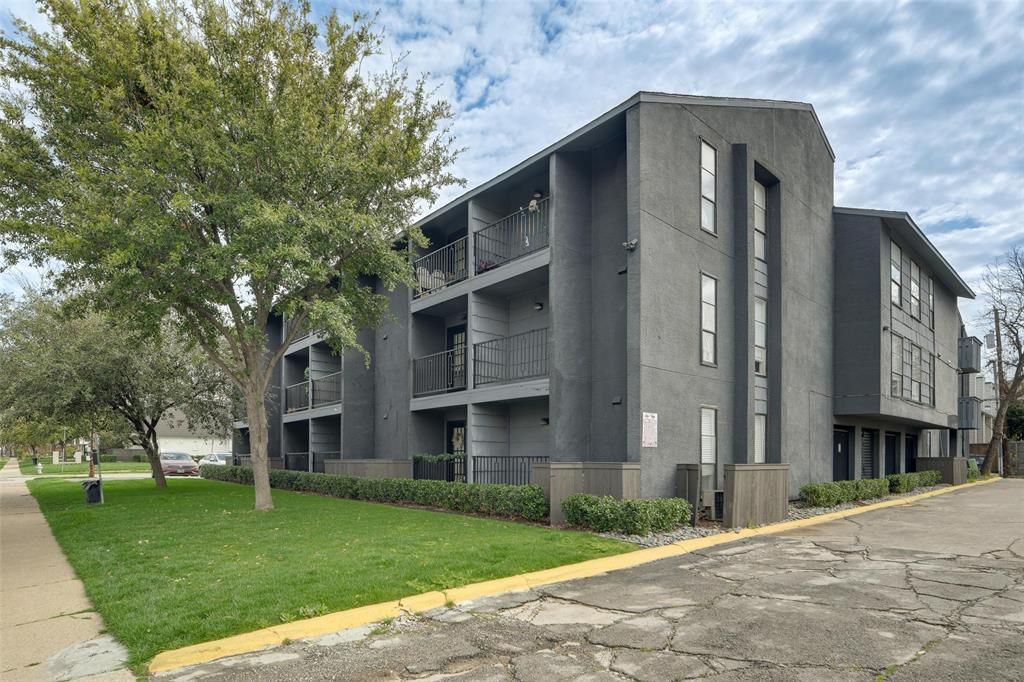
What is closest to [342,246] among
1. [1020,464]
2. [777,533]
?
[777,533]

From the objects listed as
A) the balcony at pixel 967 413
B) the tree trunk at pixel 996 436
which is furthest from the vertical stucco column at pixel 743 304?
the tree trunk at pixel 996 436

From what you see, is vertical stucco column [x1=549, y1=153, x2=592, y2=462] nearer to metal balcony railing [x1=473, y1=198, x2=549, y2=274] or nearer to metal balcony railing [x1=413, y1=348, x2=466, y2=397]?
metal balcony railing [x1=473, y1=198, x2=549, y2=274]

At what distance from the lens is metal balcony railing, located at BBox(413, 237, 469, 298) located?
19484 mm

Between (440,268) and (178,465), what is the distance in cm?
2795

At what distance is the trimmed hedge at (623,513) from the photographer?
11.3 meters

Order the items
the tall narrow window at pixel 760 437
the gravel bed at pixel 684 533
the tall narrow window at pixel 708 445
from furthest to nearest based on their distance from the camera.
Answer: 1. the tall narrow window at pixel 760 437
2. the tall narrow window at pixel 708 445
3. the gravel bed at pixel 684 533

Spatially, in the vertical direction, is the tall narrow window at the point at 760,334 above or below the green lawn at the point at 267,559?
above

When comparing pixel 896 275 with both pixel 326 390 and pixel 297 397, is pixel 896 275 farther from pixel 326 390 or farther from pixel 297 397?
pixel 297 397

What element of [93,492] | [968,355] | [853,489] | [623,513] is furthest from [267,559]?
[968,355]

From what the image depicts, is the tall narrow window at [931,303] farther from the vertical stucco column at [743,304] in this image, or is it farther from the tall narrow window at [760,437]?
the vertical stucco column at [743,304]

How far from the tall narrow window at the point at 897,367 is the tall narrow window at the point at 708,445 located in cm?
881

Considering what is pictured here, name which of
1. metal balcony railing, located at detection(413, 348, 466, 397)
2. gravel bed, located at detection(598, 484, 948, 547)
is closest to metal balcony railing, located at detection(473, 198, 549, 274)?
metal balcony railing, located at detection(413, 348, 466, 397)

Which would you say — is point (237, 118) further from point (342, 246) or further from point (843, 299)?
point (843, 299)

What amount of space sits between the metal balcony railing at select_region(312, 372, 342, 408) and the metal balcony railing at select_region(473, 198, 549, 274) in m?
9.67
